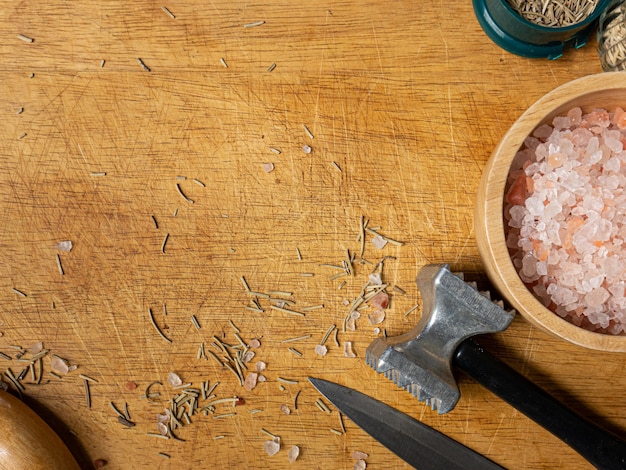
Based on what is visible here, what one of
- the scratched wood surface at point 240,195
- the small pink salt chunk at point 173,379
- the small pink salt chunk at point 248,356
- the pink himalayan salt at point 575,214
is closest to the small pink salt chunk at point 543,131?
the pink himalayan salt at point 575,214

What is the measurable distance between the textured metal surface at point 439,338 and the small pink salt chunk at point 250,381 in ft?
0.77

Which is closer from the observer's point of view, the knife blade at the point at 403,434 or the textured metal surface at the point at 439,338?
the textured metal surface at the point at 439,338

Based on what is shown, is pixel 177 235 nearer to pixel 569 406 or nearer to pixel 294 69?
pixel 294 69

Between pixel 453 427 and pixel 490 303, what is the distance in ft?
0.96

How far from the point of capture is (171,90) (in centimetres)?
108

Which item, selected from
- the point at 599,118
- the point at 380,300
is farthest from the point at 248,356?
the point at 599,118

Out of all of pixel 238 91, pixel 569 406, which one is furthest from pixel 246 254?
pixel 569 406

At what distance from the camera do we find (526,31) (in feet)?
3.28

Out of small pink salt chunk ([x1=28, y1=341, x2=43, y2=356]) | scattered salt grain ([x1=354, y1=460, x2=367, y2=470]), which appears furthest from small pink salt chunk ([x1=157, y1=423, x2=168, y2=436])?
scattered salt grain ([x1=354, y1=460, x2=367, y2=470])

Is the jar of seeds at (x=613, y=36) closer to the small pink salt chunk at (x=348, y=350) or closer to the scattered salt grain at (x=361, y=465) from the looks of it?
the small pink salt chunk at (x=348, y=350)

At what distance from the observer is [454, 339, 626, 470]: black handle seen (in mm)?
995

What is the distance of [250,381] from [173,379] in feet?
0.49

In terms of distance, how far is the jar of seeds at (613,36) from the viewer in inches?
38.8

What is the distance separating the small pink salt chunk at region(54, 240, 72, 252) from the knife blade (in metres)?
0.53
